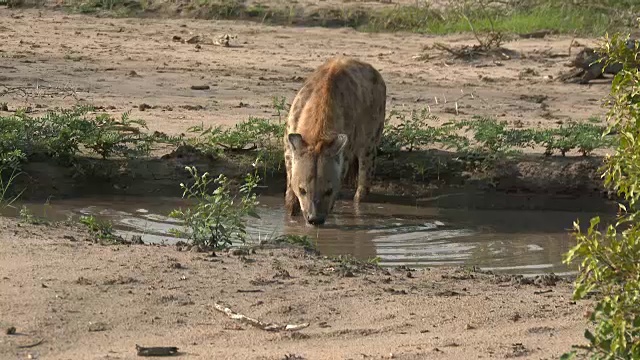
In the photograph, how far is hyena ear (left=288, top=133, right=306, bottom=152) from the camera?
891 cm

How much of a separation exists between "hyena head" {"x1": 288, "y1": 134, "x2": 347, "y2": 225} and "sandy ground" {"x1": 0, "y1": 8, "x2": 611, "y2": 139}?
2.38m

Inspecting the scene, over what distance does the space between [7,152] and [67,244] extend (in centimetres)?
249

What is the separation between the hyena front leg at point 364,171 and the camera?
10.0 meters

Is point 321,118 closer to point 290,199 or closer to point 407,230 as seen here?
point 290,199

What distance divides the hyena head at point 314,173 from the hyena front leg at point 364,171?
954 mm

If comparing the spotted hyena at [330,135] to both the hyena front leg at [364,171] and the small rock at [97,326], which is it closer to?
the hyena front leg at [364,171]

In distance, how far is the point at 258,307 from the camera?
5930 mm

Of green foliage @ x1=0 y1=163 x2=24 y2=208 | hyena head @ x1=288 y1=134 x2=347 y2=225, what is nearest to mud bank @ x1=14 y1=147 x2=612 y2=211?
green foliage @ x1=0 y1=163 x2=24 y2=208

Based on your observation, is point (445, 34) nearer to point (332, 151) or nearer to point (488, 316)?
point (332, 151)

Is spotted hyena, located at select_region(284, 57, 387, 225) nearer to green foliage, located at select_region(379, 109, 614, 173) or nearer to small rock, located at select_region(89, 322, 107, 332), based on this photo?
green foliage, located at select_region(379, 109, 614, 173)

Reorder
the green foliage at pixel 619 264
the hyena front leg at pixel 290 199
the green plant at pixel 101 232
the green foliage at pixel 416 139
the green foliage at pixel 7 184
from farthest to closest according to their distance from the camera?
the green foliage at pixel 416 139 < the hyena front leg at pixel 290 199 < the green foliage at pixel 7 184 < the green plant at pixel 101 232 < the green foliage at pixel 619 264

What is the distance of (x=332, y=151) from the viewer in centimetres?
902

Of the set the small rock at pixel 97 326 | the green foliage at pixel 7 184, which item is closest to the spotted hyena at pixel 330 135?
the green foliage at pixel 7 184

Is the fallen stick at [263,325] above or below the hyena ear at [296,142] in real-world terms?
below
